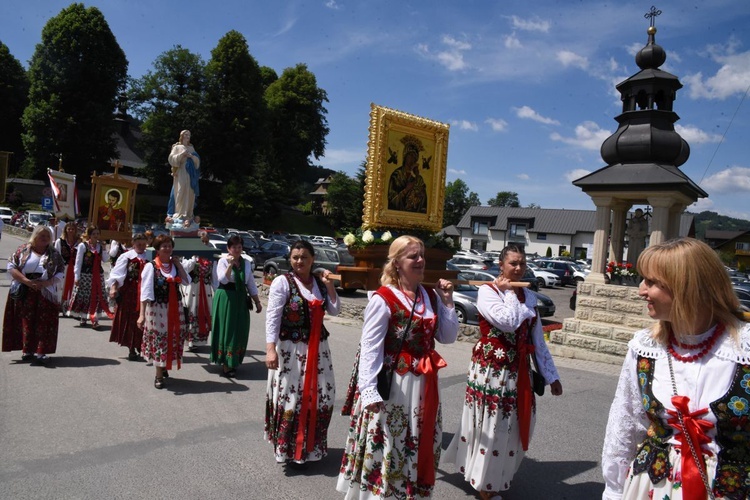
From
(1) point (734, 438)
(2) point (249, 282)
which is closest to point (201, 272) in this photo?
(2) point (249, 282)

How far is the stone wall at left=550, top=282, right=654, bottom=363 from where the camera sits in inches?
379

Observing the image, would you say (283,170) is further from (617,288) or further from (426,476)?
(426,476)

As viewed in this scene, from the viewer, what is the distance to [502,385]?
158 inches

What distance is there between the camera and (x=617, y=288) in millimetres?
9820

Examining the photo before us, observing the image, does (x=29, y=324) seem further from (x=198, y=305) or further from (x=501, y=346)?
(x=501, y=346)

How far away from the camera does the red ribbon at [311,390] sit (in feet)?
14.7

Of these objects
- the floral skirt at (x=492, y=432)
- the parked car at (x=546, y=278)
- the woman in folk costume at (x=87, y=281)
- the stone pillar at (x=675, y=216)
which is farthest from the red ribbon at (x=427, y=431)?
the parked car at (x=546, y=278)

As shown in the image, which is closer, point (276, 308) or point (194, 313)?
point (276, 308)

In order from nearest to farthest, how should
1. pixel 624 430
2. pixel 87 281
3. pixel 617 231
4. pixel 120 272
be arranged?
pixel 624 430 → pixel 120 272 → pixel 87 281 → pixel 617 231

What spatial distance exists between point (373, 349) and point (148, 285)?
462 cm

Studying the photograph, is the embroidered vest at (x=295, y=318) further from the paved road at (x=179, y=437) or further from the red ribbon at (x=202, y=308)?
the red ribbon at (x=202, y=308)

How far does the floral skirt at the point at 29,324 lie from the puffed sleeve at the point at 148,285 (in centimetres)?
180

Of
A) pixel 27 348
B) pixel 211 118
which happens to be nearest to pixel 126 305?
pixel 27 348

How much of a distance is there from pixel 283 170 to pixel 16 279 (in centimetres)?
4943
